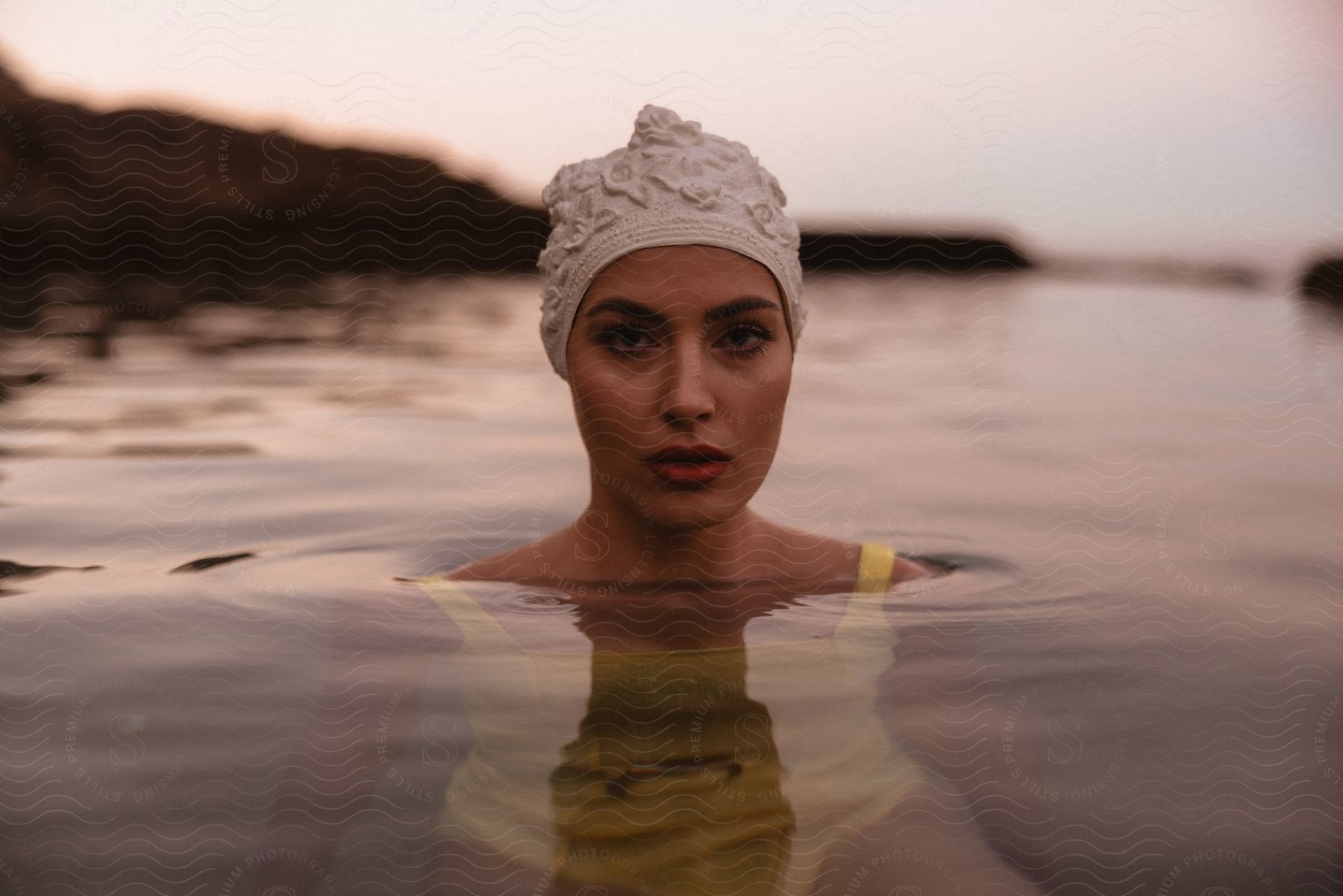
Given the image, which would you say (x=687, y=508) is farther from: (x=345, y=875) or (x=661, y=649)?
(x=345, y=875)

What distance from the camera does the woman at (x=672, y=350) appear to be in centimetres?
335

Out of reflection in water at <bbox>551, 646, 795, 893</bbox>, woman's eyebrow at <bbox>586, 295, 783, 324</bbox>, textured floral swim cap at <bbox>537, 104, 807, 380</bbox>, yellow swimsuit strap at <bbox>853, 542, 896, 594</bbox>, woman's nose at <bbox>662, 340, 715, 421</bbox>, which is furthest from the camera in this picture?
yellow swimsuit strap at <bbox>853, 542, 896, 594</bbox>

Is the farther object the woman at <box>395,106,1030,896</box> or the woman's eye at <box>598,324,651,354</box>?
the woman's eye at <box>598,324,651,354</box>

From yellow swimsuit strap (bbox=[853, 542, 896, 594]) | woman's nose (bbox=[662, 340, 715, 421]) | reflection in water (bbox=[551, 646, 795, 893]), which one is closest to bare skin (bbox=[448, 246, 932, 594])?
woman's nose (bbox=[662, 340, 715, 421])

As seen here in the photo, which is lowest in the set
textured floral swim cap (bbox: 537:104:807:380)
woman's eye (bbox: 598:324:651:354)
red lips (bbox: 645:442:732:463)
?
red lips (bbox: 645:442:732:463)

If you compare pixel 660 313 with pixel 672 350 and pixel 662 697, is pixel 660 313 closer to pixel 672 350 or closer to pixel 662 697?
pixel 672 350

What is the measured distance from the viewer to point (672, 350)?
3.31 metres

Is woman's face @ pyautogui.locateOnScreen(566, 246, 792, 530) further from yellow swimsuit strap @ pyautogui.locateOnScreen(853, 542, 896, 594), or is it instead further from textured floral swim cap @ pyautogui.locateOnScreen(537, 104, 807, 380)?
yellow swimsuit strap @ pyautogui.locateOnScreen(853, 542, 896, 594)

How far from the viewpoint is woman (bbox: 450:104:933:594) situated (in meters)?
3.35

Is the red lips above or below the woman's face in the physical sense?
below

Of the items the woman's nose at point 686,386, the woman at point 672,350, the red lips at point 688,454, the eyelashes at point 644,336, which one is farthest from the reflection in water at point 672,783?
the eyelashes at point 644,336

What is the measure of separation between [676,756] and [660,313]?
1182 millimetres

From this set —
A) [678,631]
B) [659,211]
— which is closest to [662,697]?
[678,631]

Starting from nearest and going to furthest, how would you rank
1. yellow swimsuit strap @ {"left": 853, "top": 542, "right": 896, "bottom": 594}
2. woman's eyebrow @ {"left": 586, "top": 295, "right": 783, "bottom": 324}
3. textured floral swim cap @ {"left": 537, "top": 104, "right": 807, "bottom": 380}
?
woman's eyebrow @ {"left": 586, "top": 295, "right": 783, "bottom": 324}
textured floral swim cap @ {"left": 537, "top": 104, "right": 807, "bottom": 380}
yellow swimsuit strap @ {"left": 853, "top": 542, "right": 896, "bottom": 594}
